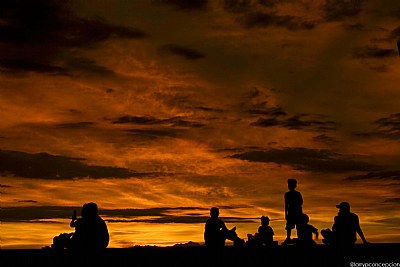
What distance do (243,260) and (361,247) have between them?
294 centimetres

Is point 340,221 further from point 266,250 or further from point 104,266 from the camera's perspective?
point 104,266

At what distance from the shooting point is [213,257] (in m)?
16.5

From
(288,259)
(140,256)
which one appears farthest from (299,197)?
(140,256)

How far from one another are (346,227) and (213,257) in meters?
3.64

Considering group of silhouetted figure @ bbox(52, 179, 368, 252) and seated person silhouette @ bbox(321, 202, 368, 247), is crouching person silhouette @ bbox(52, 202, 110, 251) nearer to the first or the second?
group of silhouetted figure @ bbox(52, 179, 368, 252)

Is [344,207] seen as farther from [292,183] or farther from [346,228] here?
[292,183]

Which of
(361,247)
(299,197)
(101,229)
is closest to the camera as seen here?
(101,229)

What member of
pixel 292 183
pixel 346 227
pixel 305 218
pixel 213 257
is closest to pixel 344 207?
pixel 346 227

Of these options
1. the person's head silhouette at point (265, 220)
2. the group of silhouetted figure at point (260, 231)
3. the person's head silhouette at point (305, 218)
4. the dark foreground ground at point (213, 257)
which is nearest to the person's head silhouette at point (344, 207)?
the group of silhouetted figure at point (260, 231)

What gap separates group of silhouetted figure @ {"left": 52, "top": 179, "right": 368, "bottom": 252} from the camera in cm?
1558

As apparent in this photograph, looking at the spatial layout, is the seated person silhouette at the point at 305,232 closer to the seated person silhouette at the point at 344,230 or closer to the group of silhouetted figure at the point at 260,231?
the group of silhouetted figure at the point at 260,231

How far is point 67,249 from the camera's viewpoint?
1588 cm

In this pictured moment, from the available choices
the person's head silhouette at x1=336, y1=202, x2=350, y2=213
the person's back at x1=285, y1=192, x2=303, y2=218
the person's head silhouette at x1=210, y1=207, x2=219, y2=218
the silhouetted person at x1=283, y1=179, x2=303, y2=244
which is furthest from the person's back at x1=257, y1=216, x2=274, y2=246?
the person's head silhouette at x1=336, y1=202, x2=350, y2=213

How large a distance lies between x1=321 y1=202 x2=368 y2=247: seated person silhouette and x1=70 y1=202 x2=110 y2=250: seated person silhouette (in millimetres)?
5767
